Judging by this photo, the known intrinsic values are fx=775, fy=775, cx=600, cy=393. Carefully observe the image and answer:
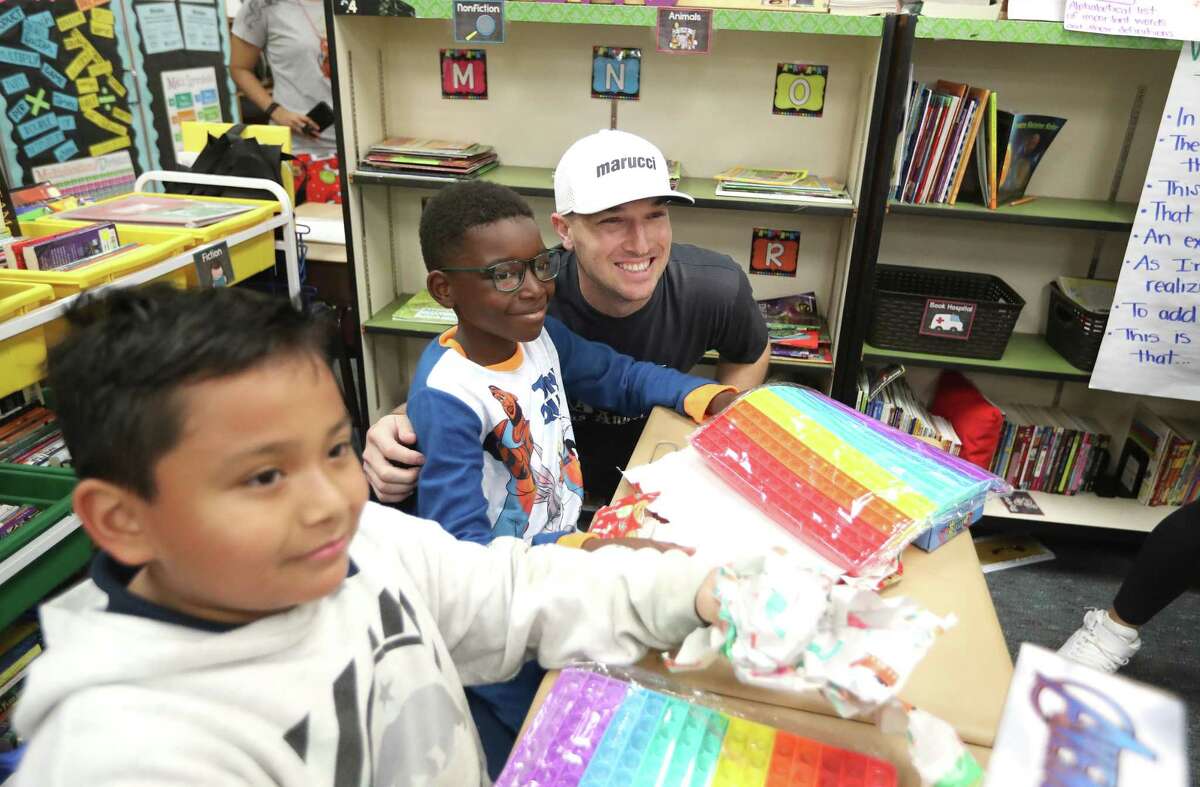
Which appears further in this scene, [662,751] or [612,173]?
[612,173]

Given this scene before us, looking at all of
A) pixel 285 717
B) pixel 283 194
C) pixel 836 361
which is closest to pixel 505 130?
pixel 283 194

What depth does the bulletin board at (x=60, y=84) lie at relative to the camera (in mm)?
3482

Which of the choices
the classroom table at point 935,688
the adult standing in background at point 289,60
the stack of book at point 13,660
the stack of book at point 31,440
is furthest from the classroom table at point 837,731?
the adult standing in background at point 289,60

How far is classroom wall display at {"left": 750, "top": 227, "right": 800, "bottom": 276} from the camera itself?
2354mm

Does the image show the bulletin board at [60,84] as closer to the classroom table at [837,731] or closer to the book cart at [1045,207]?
the book cart at [1045,207]

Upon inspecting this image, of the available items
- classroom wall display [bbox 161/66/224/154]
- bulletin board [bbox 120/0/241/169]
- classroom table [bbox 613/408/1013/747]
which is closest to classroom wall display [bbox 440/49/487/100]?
classroom table [bbox 613/408/1013/747]

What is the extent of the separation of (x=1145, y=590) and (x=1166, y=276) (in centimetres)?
79

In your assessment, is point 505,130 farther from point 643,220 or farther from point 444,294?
point 444,294

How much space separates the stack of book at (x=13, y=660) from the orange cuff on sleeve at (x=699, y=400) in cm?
135

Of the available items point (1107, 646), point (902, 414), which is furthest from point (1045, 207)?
point (1107, 646)

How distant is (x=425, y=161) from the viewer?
216 centimetres

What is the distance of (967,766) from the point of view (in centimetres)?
62

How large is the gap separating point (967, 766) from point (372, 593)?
539 mm

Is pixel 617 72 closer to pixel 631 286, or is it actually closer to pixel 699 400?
pixel 631 286
